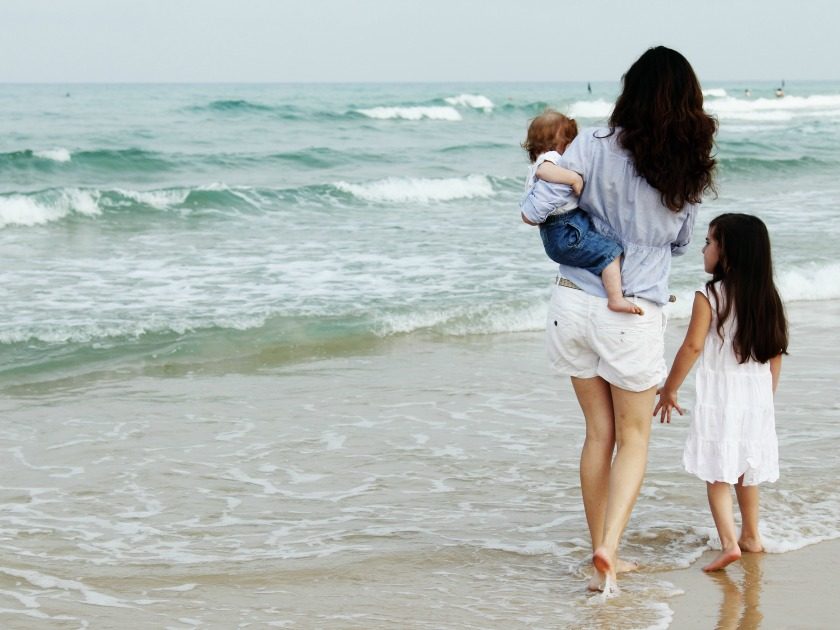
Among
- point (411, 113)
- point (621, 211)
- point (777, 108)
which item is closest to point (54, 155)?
point (621, 211)

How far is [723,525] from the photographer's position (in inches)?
171

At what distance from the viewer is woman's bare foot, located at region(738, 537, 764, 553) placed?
4547mm

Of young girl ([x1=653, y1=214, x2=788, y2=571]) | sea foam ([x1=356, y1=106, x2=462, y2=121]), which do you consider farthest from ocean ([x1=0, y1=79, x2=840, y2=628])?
sea foam ([x1=356, y1=106, x2=462, y2=121])

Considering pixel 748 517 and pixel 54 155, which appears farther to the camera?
pixel 54 155

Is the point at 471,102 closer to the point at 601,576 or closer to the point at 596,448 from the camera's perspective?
the point at 596,448

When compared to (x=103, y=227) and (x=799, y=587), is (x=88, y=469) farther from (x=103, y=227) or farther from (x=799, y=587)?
(x=103, y=227)

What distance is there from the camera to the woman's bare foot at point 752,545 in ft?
14.9

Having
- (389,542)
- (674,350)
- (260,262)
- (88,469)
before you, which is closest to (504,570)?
(389,542)

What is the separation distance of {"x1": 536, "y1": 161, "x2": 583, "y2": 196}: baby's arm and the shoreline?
1.53 metres

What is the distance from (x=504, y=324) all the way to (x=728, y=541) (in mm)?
5218

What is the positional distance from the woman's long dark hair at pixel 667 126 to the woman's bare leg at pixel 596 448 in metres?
0.72

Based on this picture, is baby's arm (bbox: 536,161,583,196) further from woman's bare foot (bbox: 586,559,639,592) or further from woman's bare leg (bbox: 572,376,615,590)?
woman's bare foot (bbox: 586,559,639,592)

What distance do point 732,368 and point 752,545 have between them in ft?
2.61

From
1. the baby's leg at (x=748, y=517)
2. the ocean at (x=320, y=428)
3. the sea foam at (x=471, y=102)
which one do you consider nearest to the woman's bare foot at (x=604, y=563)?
the ocean at (x=320, y=428)
